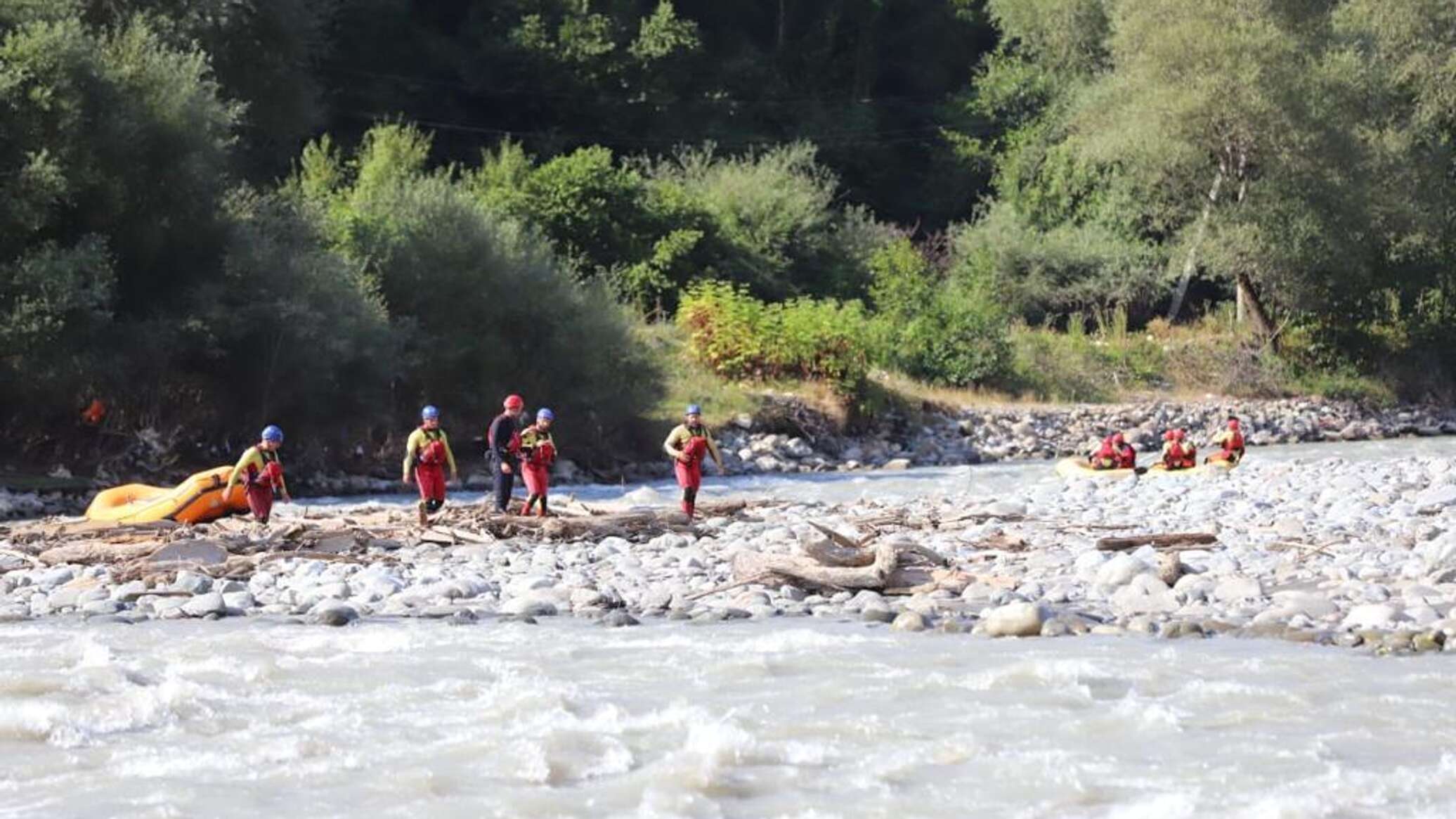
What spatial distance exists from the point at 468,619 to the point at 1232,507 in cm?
1057

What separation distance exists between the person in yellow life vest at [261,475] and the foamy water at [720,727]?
7.31 metres

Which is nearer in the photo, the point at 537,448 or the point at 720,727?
the point at 720,727

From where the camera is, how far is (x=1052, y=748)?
9.68 m

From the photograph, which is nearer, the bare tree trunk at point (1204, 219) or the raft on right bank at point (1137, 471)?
the raft on right bank at point (1137, 471)

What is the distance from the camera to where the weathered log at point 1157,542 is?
1684 centimetres

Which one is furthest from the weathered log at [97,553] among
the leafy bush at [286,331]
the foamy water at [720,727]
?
the leafy bush at [286,331]

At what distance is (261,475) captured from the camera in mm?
20562

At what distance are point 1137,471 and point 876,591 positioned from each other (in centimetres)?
1629

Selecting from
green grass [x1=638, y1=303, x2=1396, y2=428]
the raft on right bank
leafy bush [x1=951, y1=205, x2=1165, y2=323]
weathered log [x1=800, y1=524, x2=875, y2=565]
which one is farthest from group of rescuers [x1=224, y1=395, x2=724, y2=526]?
leafy bush [x1=951, y1=205, x2=1165, y2=323]

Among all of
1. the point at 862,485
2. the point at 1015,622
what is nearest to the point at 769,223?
the point at 862,485

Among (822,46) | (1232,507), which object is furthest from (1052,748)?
(822,46)

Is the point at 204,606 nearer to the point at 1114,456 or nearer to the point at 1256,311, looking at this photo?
the point at 1114,456

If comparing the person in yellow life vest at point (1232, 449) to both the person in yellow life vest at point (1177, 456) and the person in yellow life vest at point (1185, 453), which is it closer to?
the person in yellow life vest at point (1185, 453)

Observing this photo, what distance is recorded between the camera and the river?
29.4 feet
